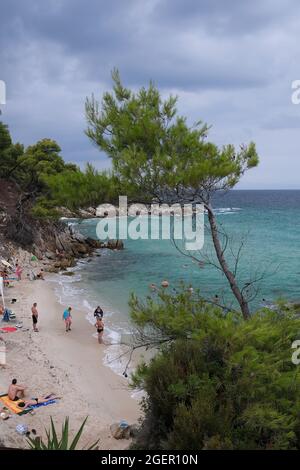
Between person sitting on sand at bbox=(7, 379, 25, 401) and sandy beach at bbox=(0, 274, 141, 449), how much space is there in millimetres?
456

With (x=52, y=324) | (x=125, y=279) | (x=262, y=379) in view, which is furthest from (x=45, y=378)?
(x=125, y=279)

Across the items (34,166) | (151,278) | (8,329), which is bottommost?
(8,329)

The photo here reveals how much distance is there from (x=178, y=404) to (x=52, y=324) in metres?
13.2

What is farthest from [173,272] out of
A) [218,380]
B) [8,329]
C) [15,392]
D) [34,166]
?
[218,380]

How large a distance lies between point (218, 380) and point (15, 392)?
6.81 metres

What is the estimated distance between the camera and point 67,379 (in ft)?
40.1

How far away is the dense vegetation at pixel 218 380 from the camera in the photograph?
18.2 ft

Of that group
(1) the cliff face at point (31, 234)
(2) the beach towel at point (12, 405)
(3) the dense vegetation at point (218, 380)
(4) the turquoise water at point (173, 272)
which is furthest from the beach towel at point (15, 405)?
(1) the cliff face at point (31, 234)

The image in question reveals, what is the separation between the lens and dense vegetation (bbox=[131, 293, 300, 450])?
218 inches

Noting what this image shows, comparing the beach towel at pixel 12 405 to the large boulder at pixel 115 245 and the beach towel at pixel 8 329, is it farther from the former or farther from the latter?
the large boulder at pixel 115 245

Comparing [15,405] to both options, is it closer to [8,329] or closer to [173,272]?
[8,329]

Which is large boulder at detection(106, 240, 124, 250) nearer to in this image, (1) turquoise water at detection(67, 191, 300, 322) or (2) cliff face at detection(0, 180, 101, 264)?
(1) turquoise water at detection(67, 191, 300, 322)

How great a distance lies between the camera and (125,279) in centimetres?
2817
